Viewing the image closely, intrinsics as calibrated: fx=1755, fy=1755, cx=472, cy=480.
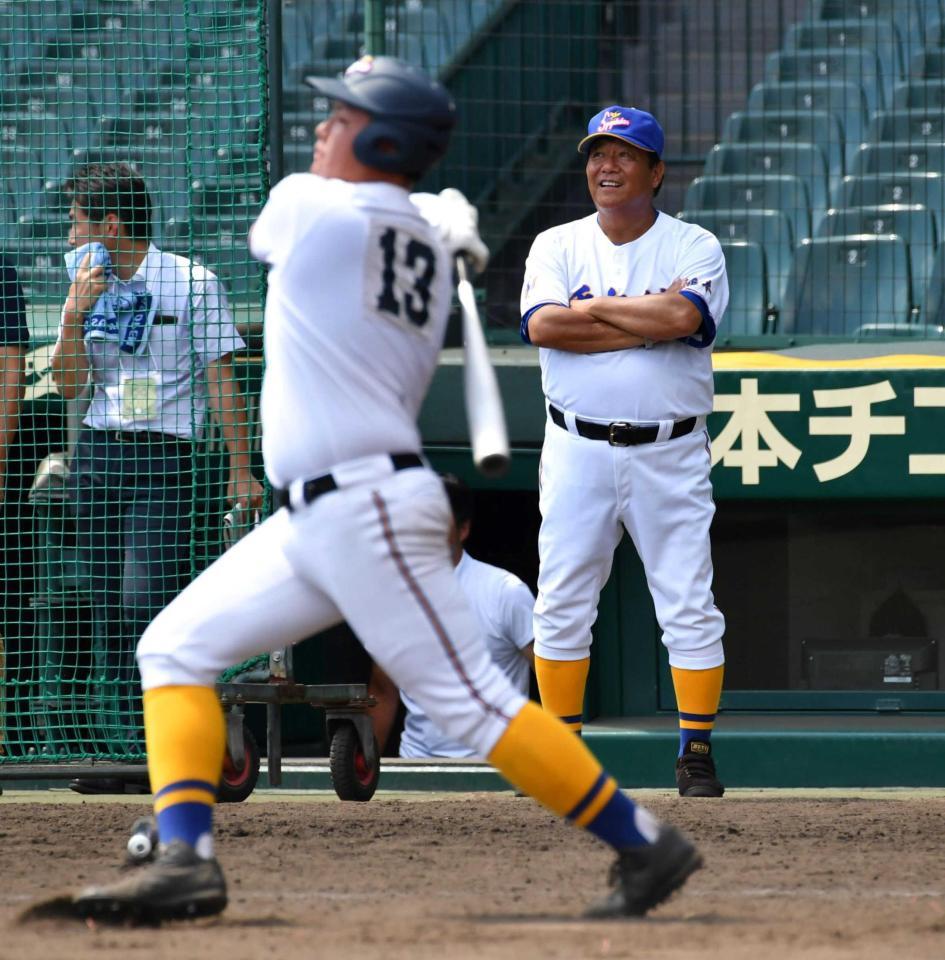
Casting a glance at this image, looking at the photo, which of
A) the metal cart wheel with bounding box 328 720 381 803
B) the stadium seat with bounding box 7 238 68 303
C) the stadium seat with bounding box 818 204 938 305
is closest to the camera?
the metal cart wheel with bounding box 328 720 381 803

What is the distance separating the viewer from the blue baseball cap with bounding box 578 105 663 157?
480 cm

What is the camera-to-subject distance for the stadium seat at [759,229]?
7707 millimetres

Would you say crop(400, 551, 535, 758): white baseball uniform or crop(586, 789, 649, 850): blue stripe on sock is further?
crop(400, 551, 535, 758): white baseball uniform

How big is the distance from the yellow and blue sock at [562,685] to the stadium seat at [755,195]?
12.2 ft

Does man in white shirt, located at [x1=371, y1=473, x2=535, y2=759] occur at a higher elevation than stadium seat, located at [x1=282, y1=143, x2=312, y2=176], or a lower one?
lower

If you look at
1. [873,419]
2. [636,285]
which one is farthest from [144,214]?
[873,419]

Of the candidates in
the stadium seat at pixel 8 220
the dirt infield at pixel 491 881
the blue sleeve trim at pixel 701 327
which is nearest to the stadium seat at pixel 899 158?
the blue sleeve trim at pixel 701 327

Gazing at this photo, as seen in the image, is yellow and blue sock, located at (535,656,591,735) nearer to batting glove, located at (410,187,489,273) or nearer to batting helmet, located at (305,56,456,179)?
batting glove, located at (410,187,489,273)

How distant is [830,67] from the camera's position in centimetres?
866

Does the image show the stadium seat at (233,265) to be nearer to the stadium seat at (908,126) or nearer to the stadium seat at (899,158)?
the stadium seat at (899,158)

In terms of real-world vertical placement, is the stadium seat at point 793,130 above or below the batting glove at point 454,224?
above

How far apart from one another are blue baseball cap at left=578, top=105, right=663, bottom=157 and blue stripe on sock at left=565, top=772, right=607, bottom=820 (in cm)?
227

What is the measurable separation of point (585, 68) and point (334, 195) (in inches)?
203

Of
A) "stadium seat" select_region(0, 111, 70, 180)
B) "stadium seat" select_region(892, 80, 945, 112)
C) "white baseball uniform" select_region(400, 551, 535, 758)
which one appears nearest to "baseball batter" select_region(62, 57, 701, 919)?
"white baseball uniform" select_region(400, 551, 535, 758)
